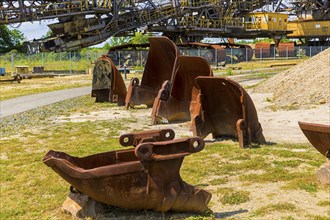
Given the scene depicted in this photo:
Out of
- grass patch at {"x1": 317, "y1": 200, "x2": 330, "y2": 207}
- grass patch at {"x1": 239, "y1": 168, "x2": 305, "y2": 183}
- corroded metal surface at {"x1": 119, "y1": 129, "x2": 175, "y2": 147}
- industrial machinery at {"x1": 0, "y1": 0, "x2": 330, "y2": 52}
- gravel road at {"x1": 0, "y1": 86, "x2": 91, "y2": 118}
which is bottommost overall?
gravel road at {"x1": 0, "y1": 86, "x2": 91, "y2": 118}

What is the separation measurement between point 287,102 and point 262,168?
8444 mm

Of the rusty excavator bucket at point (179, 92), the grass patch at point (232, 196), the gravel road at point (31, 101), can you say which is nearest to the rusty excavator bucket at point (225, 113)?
the rusty excavator bucket at point (179, 92)

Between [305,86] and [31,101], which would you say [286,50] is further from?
[305,86]

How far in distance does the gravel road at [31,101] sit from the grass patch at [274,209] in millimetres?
12117

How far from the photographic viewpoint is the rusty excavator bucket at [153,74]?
51.4 ft

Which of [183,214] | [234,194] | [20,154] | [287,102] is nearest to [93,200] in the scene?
[183,214]

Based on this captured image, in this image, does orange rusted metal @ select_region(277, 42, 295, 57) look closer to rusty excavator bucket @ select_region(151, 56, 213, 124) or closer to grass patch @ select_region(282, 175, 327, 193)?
rusty excavator bucket @ select_region(151, 56, 213, 124)

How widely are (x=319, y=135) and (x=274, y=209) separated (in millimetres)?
1357

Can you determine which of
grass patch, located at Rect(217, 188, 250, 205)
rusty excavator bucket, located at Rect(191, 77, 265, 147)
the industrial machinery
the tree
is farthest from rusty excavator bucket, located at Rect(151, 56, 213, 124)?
the tree

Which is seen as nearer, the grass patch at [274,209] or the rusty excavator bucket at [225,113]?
the grass patch at [274,209]

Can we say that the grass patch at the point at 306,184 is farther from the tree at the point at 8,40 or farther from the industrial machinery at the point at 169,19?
the tree at the point at 8,40

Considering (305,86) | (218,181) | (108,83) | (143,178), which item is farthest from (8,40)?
(143,178)

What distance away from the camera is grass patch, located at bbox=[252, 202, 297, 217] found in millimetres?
5308

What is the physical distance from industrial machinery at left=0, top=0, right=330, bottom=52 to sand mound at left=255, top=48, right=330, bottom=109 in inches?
968
